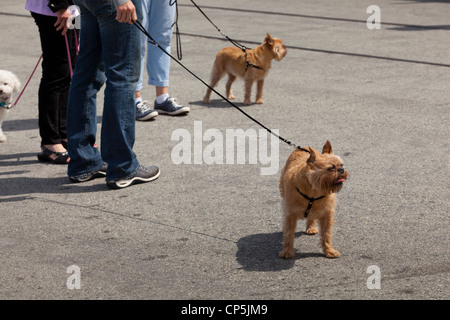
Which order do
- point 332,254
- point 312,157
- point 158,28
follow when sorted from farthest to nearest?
point 158,28 < point 332,254 < point 312,157

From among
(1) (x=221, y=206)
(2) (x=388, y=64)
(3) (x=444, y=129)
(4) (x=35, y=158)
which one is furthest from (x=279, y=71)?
(1) (x=221, y=206)

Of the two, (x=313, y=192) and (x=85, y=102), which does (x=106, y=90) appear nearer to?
(x=85, y=102)

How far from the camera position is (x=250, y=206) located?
5004mm

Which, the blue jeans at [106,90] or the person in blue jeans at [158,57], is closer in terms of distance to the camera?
the blue jeans at [106,90]

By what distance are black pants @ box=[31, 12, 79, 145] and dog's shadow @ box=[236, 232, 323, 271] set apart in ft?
7.52

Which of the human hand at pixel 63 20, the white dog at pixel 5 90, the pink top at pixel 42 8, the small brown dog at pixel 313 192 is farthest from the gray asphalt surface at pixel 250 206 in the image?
the pink top at pixel 42 8

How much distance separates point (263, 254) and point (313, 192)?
492 millimetres

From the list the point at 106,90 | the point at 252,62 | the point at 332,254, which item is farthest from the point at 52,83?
the point at 332,254

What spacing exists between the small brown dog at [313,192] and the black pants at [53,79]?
2413mm

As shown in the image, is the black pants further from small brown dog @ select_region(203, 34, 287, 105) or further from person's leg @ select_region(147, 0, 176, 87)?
small brown dog @ select_region(203, 34, 287, 105)

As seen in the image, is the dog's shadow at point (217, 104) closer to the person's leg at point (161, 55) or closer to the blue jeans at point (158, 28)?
the person's leg at point (161, 55)

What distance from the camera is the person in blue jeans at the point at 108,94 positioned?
16.7ft

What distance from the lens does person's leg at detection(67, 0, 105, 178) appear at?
5.25 m

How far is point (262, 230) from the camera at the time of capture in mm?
4594
